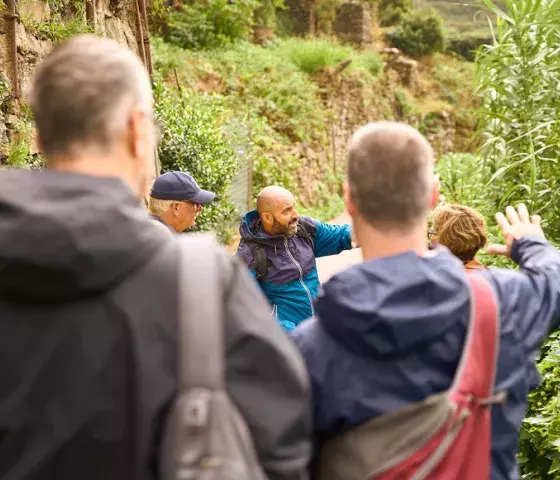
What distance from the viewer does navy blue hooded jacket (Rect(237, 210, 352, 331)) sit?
407 centimetres

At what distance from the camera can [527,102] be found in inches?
219

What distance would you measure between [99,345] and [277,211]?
2.76m

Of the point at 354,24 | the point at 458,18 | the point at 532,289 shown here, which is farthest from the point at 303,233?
the point at 458,18

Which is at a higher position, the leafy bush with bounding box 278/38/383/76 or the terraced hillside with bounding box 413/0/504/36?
the terraced hillside with bounding box 413/0/504/36

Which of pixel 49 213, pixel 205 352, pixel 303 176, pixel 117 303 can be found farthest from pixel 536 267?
pixel 303 176

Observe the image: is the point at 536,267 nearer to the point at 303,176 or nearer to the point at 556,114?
the point at 556,114

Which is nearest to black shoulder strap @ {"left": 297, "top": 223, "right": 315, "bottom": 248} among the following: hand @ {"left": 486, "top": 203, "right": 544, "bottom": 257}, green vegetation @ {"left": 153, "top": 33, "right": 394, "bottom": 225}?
hand @ {"left": 486, "top": 203, "right": 544, "bottom": 257}

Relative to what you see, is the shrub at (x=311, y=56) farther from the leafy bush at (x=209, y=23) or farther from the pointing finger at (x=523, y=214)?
the pointing finger at (x=523, y=214)

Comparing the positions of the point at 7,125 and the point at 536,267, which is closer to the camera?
the point at 536,267

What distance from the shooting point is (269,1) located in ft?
65.1

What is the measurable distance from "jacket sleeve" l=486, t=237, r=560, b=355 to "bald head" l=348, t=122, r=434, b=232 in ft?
0.90

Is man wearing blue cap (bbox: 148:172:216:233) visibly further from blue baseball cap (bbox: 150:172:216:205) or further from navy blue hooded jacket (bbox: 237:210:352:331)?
navy blue hooded jacket (bbox: 237:210:352:331)

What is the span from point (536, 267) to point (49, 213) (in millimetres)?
1178

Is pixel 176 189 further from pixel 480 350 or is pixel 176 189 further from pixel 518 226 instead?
pixel 480 350
